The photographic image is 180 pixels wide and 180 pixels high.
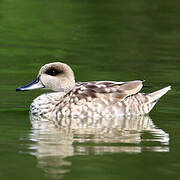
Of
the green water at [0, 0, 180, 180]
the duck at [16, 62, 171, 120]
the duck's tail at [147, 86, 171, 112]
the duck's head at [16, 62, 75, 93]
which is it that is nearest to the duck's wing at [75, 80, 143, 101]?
the duck at [16, 62, 171, 120]

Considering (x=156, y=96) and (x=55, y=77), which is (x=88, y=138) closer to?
(x=55, y=77)

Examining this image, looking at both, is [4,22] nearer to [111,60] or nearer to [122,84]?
[111,60]

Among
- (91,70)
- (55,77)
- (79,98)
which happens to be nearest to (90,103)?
(79,98)

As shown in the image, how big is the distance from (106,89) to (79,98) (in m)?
0.51

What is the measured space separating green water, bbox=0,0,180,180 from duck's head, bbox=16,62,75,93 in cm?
57

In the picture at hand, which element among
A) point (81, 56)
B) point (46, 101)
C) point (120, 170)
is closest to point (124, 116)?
point (46, 101)

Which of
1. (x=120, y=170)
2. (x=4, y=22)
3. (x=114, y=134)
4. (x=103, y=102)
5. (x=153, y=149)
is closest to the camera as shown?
(x=120, y=170)

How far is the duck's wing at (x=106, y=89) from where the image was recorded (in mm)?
13367

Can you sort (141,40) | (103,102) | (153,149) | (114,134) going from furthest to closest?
(141,40) < (103,102) < (114,134) < (153,149)

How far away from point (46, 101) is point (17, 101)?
83 cm

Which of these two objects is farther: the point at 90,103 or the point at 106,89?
the point at 106,89

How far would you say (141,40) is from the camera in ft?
70.9

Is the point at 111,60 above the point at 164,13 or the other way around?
the other way around

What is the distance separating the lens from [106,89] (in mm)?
13500
